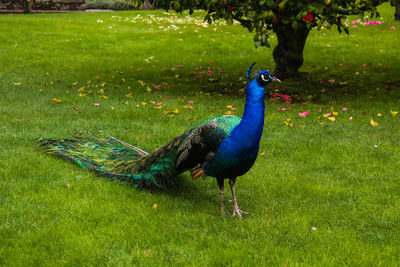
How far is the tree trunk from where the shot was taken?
11.4m

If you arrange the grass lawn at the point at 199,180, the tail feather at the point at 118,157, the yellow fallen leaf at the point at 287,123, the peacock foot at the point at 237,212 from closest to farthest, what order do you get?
the grass lawn at the point at 199,180
the peacock foot at the point at 237,212
the tail feather at the point at 118,157
the yellow fallen leaf at the point at 287,123

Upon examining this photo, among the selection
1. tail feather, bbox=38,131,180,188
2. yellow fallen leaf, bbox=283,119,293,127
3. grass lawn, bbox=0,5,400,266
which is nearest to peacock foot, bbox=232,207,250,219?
grass lawn, bbox=0,5,400,266

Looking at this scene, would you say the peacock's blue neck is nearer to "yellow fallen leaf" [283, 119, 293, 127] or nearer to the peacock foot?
the peacock foot

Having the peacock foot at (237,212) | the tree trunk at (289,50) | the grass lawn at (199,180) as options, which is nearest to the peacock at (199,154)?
the peacock foot at (237,212)

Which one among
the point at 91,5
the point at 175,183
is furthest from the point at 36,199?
the point at 91,5

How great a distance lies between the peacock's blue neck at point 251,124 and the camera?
163 inches

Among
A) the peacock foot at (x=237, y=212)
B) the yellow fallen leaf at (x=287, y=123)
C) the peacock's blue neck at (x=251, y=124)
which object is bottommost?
the yellow fallen leaf at (x=287, y=123)

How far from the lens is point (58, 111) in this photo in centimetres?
888

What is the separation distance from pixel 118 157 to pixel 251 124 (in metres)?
2.30

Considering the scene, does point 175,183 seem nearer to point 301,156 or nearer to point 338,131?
point 301,156

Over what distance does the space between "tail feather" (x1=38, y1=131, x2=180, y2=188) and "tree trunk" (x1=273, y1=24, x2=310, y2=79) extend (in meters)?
6.55

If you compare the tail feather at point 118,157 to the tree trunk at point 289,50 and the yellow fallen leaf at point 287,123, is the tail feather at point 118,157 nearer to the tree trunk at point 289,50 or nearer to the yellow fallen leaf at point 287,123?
the yellow fallen leaf at point 287,123

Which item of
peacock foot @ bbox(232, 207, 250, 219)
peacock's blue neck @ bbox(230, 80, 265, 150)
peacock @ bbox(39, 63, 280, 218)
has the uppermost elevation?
peacock's blue neck @ bbox(230, 80, 265, 150)

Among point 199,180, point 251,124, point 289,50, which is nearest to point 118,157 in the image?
point 199,180
